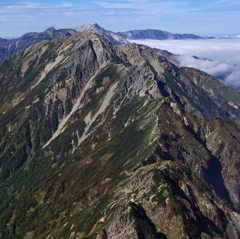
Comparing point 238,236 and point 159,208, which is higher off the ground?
point 159,208

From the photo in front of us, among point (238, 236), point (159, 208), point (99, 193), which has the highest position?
point (159, 208)

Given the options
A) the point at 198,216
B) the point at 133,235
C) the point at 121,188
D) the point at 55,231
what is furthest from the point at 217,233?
the point at 55,231

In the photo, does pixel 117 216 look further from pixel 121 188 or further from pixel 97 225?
pixel 121 188

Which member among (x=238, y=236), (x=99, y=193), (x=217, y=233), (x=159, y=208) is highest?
(x=159, y=208)

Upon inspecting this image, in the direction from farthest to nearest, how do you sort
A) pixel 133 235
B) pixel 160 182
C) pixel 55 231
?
pixel 55 231 → pixel 160 182 → pixel 133 235

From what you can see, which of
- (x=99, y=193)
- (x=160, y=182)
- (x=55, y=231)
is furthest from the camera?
(x=99, y=193)

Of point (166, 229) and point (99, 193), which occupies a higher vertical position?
point (166, 229)

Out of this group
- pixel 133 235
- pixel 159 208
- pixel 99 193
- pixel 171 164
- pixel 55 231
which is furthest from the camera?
pixel 99 193

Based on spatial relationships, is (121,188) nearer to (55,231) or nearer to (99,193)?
(99,193)

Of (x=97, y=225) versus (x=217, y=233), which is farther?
(x=97, y=225)

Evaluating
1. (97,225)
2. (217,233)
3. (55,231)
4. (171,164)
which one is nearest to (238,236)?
(217,233)
